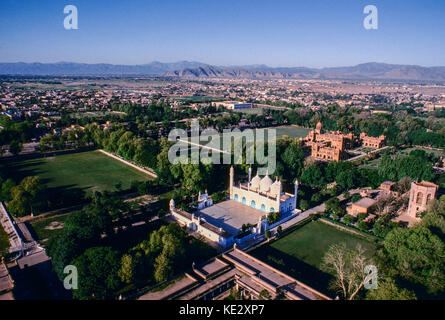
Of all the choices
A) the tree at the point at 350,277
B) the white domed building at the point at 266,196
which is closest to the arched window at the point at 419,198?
the white domed building at the point at 266,196

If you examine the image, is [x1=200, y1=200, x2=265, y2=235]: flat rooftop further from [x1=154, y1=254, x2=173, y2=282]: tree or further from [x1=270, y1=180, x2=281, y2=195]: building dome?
[x1=154, y1=254, x2=173, y2=282]: tree

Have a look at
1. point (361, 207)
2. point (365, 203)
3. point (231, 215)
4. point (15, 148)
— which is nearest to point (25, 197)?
point (231, 215)

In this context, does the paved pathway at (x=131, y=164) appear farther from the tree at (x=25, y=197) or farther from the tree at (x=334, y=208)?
the tree at (x=334, y=208)

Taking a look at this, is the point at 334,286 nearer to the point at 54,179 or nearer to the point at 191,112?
the point at 54,179

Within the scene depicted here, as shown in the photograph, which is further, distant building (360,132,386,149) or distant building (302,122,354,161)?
distant building (360,132,386,149)

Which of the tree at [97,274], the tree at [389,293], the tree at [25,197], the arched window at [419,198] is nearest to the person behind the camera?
the tree at [389,293]

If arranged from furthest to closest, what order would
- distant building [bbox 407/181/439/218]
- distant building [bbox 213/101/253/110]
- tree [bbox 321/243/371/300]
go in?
distant building [bbox 213/101/253/110]
distant building [bbox 407/181/439/218]
tree [bbox 321/243/371/300]

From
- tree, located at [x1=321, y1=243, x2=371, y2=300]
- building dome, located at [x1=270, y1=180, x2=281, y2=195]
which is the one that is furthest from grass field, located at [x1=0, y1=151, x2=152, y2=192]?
tree, located at [x1=321, y1=243, x2=371, y2=300]
